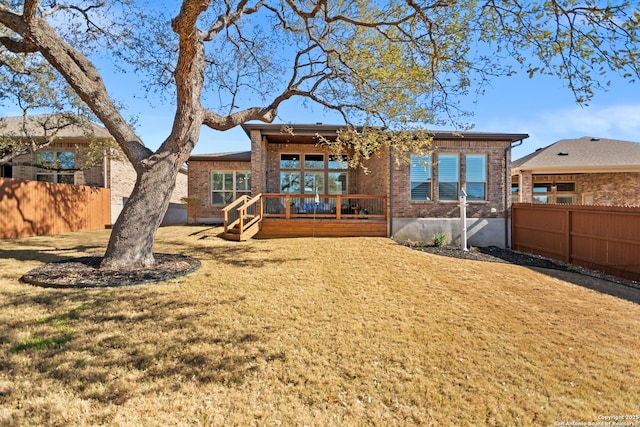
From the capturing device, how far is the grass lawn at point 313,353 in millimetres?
2387

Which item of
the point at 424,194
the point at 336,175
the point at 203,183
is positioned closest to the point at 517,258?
the point at 424,194

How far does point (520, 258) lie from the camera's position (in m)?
9.30

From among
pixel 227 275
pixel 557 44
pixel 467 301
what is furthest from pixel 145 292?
pixel 557 44

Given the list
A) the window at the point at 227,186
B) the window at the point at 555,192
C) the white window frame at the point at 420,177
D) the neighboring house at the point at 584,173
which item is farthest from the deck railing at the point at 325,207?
the window at the point at 555,192

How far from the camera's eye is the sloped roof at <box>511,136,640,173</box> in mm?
13400

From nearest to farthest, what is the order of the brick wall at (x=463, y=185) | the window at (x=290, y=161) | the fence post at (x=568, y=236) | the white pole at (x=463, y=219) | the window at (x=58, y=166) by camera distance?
1. the fence post at (x=568, y=236)
2. the white pole at (x=463, y=219)
3. the brick wall at (x=463, y=185)
4. the window at (x=290, y=161)
5. the window at (x=58, y=166)

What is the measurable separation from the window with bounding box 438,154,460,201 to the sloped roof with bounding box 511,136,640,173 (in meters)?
5.34

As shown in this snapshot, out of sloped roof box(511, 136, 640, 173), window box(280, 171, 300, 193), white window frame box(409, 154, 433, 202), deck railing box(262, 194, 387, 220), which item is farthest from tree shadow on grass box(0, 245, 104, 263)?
sloped roof box(511, 136, 640, 173)

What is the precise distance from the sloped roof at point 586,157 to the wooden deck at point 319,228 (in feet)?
28.4

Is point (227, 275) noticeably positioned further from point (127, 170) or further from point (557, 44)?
point (127, 170)

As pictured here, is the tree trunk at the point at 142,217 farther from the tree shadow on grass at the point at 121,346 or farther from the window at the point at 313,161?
the window at the point at 313,161

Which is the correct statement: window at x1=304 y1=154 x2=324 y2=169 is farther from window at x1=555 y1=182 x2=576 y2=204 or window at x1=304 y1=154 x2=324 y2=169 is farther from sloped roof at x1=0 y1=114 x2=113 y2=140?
window at x1=555 y1=182 x2=576 y2=204

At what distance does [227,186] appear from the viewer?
49.6ft

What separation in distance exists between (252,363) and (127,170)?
687 inches
